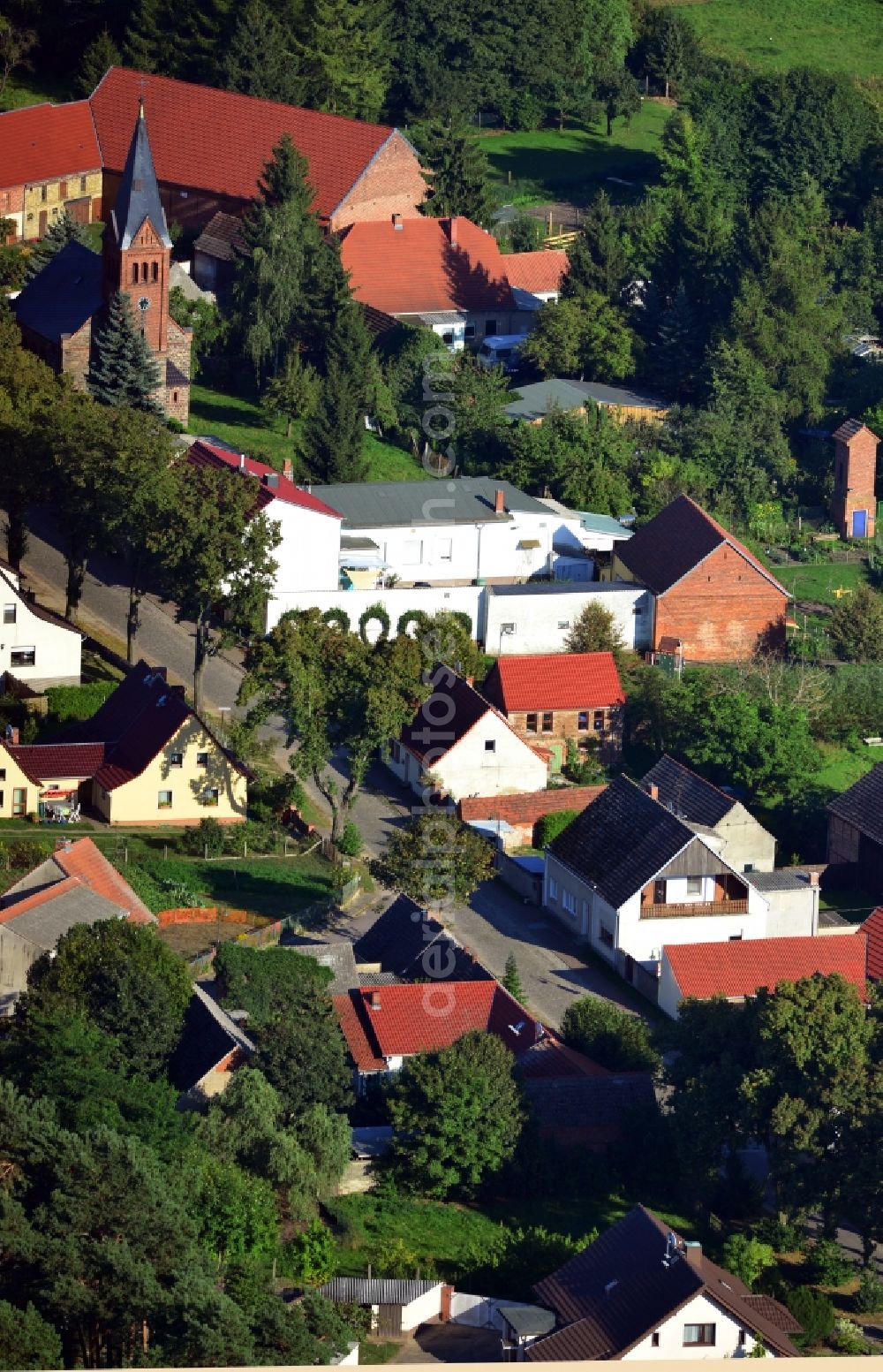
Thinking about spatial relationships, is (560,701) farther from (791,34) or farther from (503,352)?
(791,34)

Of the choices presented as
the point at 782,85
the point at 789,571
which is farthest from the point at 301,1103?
the point at 782,85

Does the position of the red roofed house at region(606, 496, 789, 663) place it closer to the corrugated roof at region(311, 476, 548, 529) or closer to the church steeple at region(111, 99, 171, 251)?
the corrugated roof at region(311, 476, 548, 529)

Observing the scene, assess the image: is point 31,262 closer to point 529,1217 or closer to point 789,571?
point 789,571

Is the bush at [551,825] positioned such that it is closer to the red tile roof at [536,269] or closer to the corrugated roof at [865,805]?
the corrugated roof at [865,805]

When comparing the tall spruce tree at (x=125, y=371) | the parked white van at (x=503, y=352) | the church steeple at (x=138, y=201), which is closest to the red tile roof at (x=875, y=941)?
the tall spruce tree at (x=125, y=371)

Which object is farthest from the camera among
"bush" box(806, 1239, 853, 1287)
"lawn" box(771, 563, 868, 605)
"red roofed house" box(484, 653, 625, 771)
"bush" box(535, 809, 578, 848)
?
"lawn" box(771, 563, 868, 605)

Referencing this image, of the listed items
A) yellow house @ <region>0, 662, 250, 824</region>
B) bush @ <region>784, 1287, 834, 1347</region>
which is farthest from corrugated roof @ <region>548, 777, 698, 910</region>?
bush @ <region>784, 1287, 834, 1347</region>

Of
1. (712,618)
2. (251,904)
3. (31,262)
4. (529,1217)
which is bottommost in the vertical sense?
(529,1217)
